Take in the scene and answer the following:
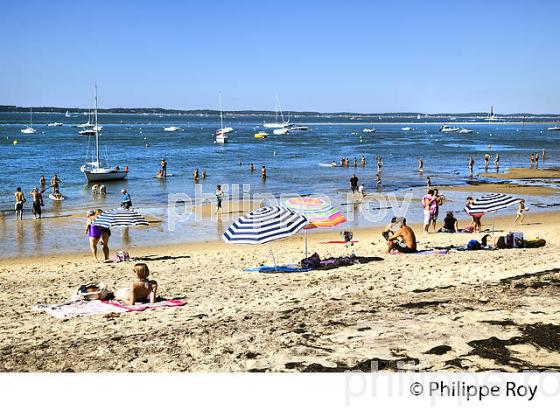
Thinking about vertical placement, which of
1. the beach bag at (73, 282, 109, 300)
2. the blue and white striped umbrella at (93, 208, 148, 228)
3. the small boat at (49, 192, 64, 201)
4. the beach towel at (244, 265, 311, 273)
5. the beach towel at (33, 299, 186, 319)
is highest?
the blue and white striped umbrella at (93, 208, 148, 228)

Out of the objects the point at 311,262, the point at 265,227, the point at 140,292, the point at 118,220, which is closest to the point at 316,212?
the point at 311,262

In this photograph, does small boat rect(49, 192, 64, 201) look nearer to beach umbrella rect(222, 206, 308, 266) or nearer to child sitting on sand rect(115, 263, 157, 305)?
beach umbrella rect(222, 206, 308, 266)

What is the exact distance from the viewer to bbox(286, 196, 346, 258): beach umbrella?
14.0 m

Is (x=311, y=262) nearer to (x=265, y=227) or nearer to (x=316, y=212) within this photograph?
(x=316, y=212)

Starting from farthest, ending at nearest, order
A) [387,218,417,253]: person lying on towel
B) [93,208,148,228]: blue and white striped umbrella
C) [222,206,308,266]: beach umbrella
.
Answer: [387,218,417,253]: person lying on towel → [93,208,148,228]: blue and white striped umbrella → [222,206,308,266]: beach umbrella

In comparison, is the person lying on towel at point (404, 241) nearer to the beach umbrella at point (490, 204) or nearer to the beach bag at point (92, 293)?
the beach umbrella at point (490, 204)

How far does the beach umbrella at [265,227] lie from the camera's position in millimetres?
12477

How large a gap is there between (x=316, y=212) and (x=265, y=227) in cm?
209

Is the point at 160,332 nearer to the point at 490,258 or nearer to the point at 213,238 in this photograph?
the point at 490,258

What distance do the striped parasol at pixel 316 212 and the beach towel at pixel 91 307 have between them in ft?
13.5

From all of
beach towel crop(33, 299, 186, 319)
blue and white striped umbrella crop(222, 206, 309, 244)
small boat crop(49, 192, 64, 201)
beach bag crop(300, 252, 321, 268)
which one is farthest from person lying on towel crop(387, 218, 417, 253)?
small boat crop(49, 192, 64, 201)

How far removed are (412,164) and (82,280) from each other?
170 feet

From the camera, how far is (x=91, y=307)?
1077 centimetres

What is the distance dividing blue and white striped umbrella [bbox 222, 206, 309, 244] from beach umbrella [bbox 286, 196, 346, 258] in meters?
1.01
